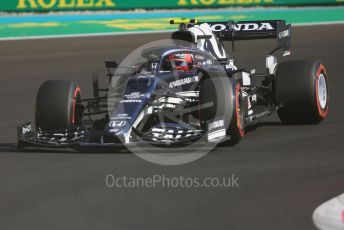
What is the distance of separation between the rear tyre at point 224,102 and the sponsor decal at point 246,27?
2.64 m

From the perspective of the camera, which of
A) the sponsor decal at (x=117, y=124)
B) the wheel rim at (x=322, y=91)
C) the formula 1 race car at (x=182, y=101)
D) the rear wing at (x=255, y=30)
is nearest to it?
the sponsor decal at (x=117, y=124)

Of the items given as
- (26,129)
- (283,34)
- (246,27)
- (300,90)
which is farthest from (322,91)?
(26,129)

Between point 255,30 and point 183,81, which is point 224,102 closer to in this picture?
point 183,81

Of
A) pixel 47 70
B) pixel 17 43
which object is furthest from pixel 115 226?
pixel 17 43

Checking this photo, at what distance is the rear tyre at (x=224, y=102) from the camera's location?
29.4 feet

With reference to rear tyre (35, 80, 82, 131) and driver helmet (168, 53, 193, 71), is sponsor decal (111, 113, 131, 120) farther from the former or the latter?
driver helmet (168, 53, 193, 71)

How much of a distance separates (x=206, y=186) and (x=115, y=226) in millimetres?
1481

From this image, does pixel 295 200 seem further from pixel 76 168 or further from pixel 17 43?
pixel 17 43

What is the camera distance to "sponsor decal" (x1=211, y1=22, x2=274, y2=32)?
1167 cm

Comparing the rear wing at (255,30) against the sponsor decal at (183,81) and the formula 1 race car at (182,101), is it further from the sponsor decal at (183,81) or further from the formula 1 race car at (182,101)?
the sponsor decal at (183,81)

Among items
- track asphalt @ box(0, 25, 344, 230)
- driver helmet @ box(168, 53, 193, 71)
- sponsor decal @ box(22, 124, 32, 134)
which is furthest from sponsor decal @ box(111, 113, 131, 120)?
driver helmet @ box(168, 53, 193, 71)

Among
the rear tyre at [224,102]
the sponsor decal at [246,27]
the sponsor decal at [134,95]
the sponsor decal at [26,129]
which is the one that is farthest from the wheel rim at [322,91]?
the sponsor decal at [26,129]

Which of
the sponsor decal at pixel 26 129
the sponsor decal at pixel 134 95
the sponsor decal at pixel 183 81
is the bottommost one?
the sponsor decal at pixel 26 129

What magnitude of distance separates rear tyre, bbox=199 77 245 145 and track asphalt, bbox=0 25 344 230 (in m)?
0.23
